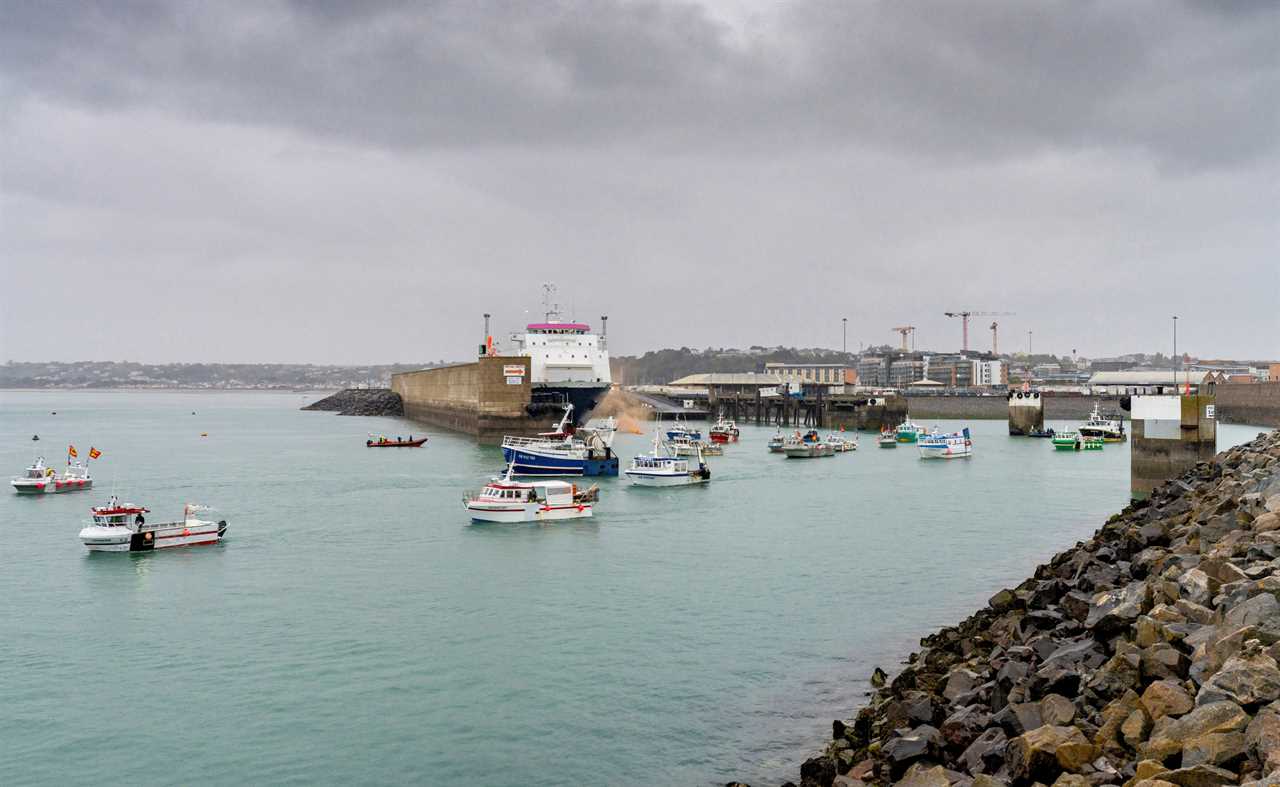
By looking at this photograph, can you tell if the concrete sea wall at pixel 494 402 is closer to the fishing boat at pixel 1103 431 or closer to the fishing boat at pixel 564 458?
the fishing boat at pixel 564 458

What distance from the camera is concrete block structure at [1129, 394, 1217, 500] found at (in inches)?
1550

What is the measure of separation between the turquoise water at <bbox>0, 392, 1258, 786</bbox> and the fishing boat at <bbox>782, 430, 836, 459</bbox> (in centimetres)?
2242

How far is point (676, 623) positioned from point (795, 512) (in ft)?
62.4

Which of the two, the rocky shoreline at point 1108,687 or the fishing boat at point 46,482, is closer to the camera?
Result: the rocky shoreline at point 1108,687

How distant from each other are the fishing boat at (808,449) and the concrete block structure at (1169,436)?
27.0 meters

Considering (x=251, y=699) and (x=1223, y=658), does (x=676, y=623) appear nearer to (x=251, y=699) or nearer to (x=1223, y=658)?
(x=251, y=699)

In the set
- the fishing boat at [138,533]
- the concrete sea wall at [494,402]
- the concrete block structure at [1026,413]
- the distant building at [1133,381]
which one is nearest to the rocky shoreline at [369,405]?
the concrete sea wall at [494,402]

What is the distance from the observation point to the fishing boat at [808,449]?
A: 67250 mm

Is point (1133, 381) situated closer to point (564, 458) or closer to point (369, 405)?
point (369, 405)

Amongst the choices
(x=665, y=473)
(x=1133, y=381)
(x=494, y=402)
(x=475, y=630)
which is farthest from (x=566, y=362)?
(x=1133, y=381)

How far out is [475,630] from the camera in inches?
820

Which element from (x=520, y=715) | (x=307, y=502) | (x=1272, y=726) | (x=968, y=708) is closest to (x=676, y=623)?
(x=520, y=715)

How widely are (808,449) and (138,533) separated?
44.9 metres

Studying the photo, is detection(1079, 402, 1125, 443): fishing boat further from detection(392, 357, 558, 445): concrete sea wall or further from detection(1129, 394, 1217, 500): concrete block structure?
detection(392, 357, 558, 445): concrete sea wall
